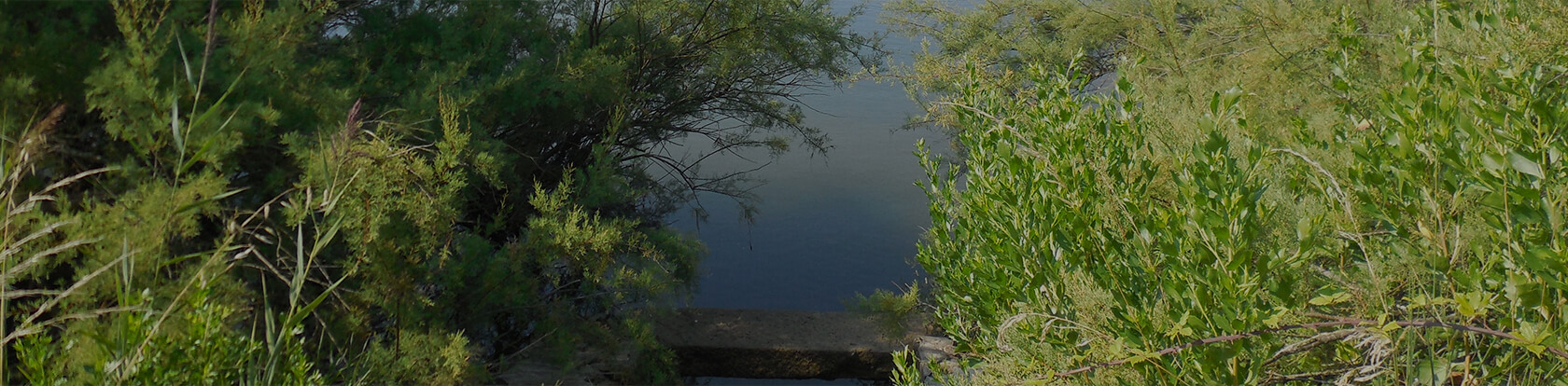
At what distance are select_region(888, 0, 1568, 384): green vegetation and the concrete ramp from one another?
3.63m

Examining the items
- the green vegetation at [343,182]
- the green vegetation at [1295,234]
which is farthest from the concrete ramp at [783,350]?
the green vegetation at [1295,234]

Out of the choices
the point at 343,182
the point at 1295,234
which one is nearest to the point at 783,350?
the point at 343,182

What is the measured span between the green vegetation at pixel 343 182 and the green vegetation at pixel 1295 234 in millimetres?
1630

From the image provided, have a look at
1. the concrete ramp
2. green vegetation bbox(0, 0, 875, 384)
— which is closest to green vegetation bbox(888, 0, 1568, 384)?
green vegetation bbox(0, 0, 875, 384)

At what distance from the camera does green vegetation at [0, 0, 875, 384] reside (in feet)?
8.11

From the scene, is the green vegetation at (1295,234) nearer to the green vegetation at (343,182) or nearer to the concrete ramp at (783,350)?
the green vegetation at (343,182)

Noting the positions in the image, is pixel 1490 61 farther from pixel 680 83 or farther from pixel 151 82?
pixel 680 83

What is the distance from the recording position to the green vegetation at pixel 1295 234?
1.75 meters

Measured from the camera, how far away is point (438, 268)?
15.0 ft

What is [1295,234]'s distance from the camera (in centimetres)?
268

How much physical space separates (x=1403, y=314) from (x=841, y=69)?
6.01 m

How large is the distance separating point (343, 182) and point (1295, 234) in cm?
314

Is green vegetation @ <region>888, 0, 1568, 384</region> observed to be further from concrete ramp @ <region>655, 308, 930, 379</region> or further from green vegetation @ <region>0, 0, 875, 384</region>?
concrete ramp @ <region>655, 308, 930, 379</region>

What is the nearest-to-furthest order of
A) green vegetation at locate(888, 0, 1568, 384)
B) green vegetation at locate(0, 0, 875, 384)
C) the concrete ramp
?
green vegetation at locate(888, 0, 1568, 384), green vegetation at locate(0, 0, 875, 384), the concrete ramp
